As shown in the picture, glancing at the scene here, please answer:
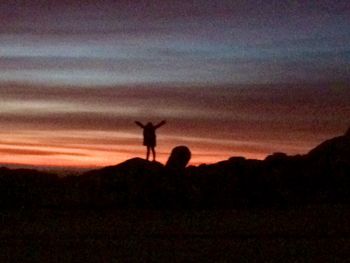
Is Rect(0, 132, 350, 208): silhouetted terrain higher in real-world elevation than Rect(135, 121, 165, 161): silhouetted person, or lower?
lower

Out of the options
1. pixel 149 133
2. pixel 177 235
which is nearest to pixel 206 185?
pixel 149 133

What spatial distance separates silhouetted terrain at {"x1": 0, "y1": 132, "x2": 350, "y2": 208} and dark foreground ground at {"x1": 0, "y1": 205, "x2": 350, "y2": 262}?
167 centimetres

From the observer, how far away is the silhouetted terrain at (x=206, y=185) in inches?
1344

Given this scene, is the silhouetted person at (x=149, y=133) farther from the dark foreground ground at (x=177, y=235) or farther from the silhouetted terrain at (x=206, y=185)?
the dark foreground ground at (x=177, y=235)

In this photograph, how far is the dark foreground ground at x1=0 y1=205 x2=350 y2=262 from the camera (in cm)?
1948

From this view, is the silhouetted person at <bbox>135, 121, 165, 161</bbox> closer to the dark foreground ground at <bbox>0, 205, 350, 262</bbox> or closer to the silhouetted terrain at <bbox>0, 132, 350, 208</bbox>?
the silhouetted terrain at <bbox>0, 132, 350, 208</bbox>

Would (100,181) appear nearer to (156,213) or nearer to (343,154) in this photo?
(156,213)

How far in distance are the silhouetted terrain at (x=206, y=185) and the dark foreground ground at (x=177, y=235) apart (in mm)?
1674

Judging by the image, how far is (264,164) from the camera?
36844 mm

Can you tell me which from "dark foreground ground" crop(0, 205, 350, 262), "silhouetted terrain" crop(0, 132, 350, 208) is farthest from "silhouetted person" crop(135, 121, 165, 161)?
"dark foreground ground" crop(0, 205, 350, 262)

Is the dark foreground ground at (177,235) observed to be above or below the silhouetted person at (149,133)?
below

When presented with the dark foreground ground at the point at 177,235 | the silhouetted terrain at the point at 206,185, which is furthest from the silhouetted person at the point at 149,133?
the dark foreground ground at the point at 177,235

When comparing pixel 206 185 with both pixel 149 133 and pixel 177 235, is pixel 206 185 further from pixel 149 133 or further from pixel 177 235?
pixel 177 235

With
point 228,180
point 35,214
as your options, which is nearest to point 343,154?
point 228,180
